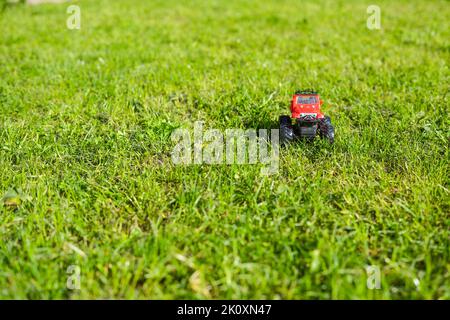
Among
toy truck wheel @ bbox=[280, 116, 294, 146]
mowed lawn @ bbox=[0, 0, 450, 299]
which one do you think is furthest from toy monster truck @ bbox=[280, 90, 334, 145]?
mowed lawn @ bbox=[0, 0, 450, 299]

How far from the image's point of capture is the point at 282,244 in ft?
9.51

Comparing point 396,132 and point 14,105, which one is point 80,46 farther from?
point 396,132

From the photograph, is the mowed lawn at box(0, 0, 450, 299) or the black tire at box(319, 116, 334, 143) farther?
the black tire at box(319, 116, 334, 143)

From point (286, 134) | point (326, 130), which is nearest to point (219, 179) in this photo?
point (286, 134)

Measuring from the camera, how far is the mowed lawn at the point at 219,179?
2689 mm

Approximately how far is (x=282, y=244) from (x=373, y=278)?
2.10 feet

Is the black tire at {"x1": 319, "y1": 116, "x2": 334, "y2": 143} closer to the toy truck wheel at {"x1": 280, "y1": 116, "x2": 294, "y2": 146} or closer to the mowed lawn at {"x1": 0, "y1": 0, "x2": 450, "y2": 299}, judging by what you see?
the mowed lawn at {"x1": 0, "y1": 0, "x2": 450, "y2": 299}

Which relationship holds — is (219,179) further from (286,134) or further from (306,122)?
(306,122)

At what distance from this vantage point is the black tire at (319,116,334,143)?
405cm

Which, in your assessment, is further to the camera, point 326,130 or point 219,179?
point 326,130

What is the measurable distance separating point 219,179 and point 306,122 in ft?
3.79

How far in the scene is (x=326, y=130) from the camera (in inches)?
160

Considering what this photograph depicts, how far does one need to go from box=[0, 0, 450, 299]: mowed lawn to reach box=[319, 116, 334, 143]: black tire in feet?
0.37
